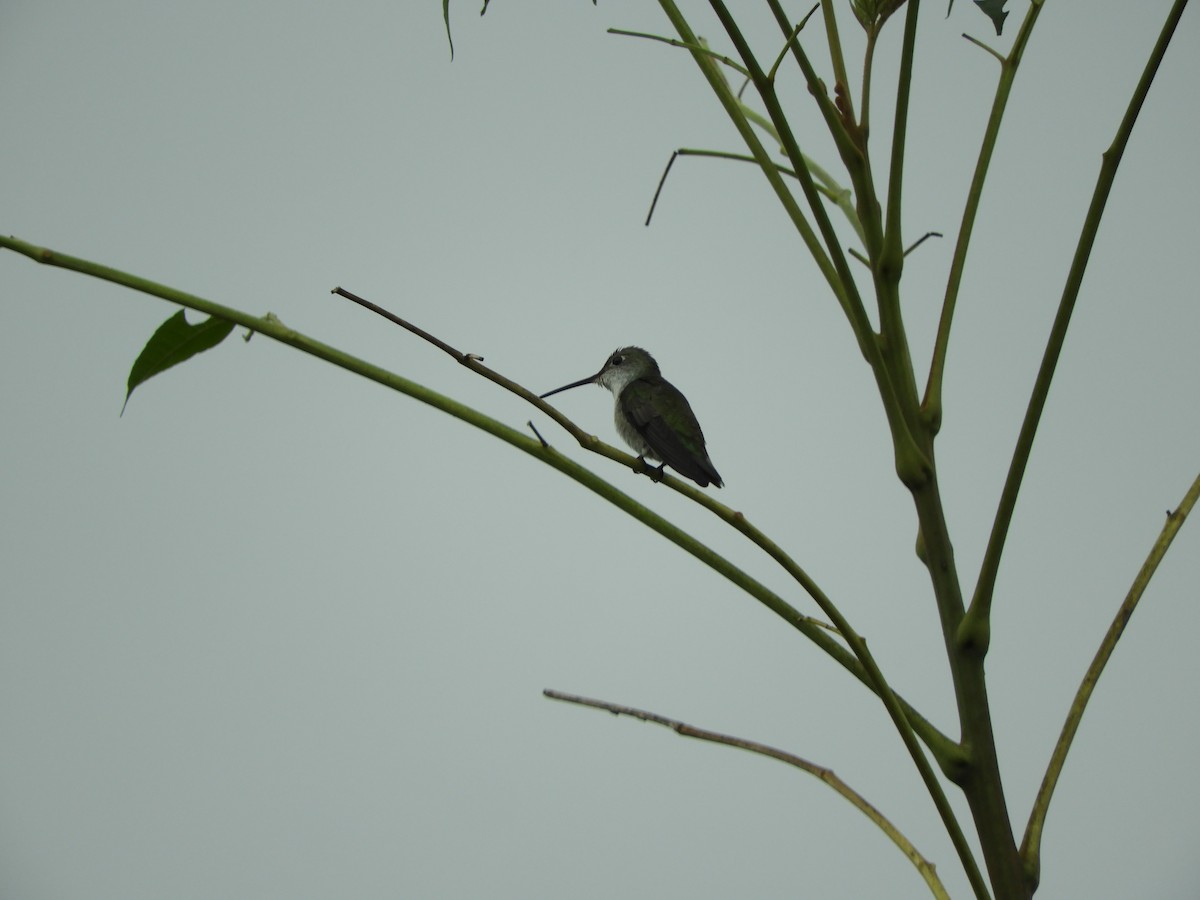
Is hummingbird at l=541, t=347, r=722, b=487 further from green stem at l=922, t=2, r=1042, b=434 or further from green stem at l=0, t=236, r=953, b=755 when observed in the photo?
green stem at l=0, t=236, r=953, b=755

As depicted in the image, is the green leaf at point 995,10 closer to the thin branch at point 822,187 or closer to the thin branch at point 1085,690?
→ the thin branch at point 822,187

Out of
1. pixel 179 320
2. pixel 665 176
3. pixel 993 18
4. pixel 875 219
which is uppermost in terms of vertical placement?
pixel 993 18

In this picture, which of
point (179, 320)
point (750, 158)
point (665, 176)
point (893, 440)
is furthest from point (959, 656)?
point (179, 320)

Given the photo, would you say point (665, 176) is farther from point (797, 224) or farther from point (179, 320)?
point (179, 320)

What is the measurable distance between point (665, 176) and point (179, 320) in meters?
0.59

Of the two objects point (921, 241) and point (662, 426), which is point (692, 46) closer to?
point (921, 241)

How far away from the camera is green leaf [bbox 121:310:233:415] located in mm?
982

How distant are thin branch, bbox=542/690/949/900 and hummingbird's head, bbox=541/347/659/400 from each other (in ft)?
9.17

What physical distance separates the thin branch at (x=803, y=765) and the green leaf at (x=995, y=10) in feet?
2.75

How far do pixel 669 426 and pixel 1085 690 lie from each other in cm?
227

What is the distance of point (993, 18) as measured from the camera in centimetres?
117

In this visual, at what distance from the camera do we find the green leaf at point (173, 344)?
982mm

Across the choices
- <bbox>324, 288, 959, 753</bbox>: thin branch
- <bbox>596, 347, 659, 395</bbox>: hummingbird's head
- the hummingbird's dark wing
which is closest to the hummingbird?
the hummingbird's dark wing

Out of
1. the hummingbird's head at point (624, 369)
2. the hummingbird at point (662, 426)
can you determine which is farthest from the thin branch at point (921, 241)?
the hummingbird's head at point (624, 369)
